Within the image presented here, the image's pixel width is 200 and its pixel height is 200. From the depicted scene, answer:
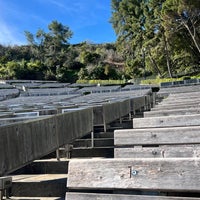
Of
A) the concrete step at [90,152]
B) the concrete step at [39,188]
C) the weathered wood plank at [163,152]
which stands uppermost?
the weathered wood plank at [163,152]

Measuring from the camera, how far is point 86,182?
210cm

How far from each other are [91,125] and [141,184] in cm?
475

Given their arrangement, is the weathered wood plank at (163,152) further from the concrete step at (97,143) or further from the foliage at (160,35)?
the foliage at (160,35)

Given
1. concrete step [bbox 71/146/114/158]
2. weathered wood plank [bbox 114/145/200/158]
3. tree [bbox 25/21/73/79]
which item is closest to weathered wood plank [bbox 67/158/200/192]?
weathered wood plank [bbox 114/145/200/158]

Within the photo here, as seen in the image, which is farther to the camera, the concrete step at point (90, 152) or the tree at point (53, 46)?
the tree at point (53, 46)

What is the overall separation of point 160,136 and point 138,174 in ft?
2.61

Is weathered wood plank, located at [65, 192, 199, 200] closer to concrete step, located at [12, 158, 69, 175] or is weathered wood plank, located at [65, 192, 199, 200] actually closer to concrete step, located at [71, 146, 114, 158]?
concrete step, located at [12, 158, 69, 175]

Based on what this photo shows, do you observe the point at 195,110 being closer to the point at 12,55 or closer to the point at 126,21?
the point at 126,21

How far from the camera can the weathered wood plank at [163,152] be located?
254cm

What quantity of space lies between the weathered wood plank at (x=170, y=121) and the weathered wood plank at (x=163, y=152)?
57 centimetres

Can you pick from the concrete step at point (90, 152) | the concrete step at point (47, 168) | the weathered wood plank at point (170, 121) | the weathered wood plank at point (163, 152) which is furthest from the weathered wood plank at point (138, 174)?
the concrete step at point (90, 152)

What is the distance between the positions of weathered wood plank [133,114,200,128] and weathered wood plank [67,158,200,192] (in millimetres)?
1265

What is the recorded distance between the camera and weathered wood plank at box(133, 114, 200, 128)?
3182mm

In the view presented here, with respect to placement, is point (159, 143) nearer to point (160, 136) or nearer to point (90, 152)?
point (160, 136)
